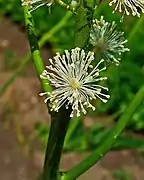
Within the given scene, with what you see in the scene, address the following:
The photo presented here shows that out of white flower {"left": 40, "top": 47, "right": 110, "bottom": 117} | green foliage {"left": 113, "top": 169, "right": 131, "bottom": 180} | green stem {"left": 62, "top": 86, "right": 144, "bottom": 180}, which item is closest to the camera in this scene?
white flower {"left": 40, "top": 47, "right": 110, "bottom": 117}

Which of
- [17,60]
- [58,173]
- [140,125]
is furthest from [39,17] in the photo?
[58,173]

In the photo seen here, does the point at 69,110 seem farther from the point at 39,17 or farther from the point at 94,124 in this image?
the point at 39,17

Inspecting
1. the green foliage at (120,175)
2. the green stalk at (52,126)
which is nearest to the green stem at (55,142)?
the green stalk at (52,126)

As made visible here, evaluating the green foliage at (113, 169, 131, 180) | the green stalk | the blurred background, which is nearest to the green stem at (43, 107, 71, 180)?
the green stalk

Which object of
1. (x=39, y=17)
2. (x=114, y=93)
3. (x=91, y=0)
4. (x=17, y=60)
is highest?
(x=39, y=17)

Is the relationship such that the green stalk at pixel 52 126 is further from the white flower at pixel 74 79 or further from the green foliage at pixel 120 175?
the green foliage at pixel 120 175

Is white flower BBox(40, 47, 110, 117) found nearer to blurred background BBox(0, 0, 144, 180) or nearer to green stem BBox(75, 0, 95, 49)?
green stem BBox(75, 0, 95, 49)
